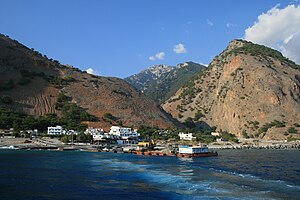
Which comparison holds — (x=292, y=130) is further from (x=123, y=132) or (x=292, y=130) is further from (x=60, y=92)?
(x=60, y=92)

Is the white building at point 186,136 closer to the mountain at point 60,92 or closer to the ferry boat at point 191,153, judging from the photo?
the mountain at point 60,92

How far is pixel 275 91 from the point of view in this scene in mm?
150500

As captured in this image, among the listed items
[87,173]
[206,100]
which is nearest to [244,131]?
[206,100]

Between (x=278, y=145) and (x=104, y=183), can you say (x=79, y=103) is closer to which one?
(x=278, y=145)

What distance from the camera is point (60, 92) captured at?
467 ft

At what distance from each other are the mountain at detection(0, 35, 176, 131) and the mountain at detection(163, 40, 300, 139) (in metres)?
27.8

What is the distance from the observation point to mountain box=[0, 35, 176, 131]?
13275 centimetres

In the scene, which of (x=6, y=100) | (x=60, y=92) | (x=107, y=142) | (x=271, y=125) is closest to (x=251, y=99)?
(x=271, y=125)

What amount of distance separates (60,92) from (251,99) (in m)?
84.3

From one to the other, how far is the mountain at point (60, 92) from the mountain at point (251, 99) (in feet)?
91.2

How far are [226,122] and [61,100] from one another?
76282 millimetres

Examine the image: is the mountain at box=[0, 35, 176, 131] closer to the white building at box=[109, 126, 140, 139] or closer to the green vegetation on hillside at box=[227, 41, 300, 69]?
the white building at box=[109, 126, 140, 139]

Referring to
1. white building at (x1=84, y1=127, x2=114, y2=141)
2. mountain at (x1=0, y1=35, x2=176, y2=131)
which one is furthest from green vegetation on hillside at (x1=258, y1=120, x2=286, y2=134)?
white building at (x1=84, y1=127, x2=114, y2=141)

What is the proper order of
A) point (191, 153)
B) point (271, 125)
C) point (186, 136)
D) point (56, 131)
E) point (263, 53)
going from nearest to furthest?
point (191, 153)
point (56, 131)
point (186, 136)
point (271, 125)
point (263, 53)
